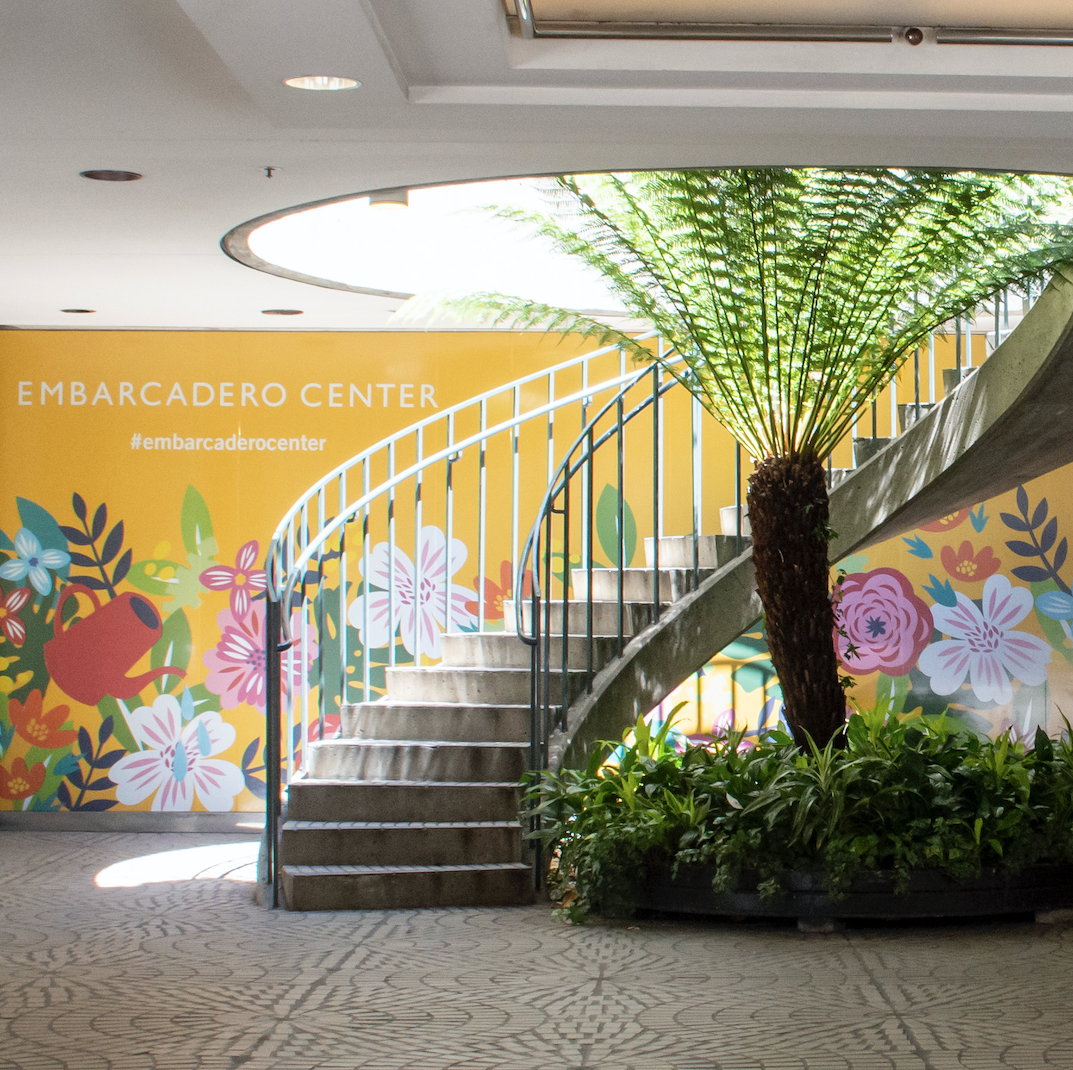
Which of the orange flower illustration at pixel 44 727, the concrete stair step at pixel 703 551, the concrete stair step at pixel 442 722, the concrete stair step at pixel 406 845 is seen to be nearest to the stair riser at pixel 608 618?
the concrete stair step at pixel 703 551

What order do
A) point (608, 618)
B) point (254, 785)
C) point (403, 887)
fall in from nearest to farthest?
1. point (403, 887)
2. point (608, 618)
3. point (254, 785)

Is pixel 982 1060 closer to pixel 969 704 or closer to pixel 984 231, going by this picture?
pixel 984 231

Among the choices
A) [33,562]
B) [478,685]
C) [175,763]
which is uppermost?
[33,562]

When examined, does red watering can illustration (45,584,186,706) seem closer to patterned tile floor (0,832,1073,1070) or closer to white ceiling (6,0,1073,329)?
patterned tile floor (0,832,1073,1070)

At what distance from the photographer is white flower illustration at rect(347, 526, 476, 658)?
7906 millimetres

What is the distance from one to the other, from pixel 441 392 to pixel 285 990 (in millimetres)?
4543

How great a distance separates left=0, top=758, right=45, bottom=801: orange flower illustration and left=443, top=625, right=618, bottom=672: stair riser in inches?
113

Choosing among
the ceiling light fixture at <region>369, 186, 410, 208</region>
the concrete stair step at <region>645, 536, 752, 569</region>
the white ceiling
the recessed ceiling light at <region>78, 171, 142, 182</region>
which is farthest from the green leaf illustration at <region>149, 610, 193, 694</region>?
the recessed ceiling light at <region>78, 171, 142, 182</region>

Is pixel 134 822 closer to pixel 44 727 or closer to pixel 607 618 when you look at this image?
pixel 44 727

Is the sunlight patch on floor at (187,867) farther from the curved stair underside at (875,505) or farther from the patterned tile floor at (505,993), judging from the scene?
the curved stair underside at (875,505)

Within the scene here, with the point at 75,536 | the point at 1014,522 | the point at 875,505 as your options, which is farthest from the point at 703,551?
the point at 75,536

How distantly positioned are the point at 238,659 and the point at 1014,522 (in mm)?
4691

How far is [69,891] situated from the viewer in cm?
585

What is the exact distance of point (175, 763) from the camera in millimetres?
7891
